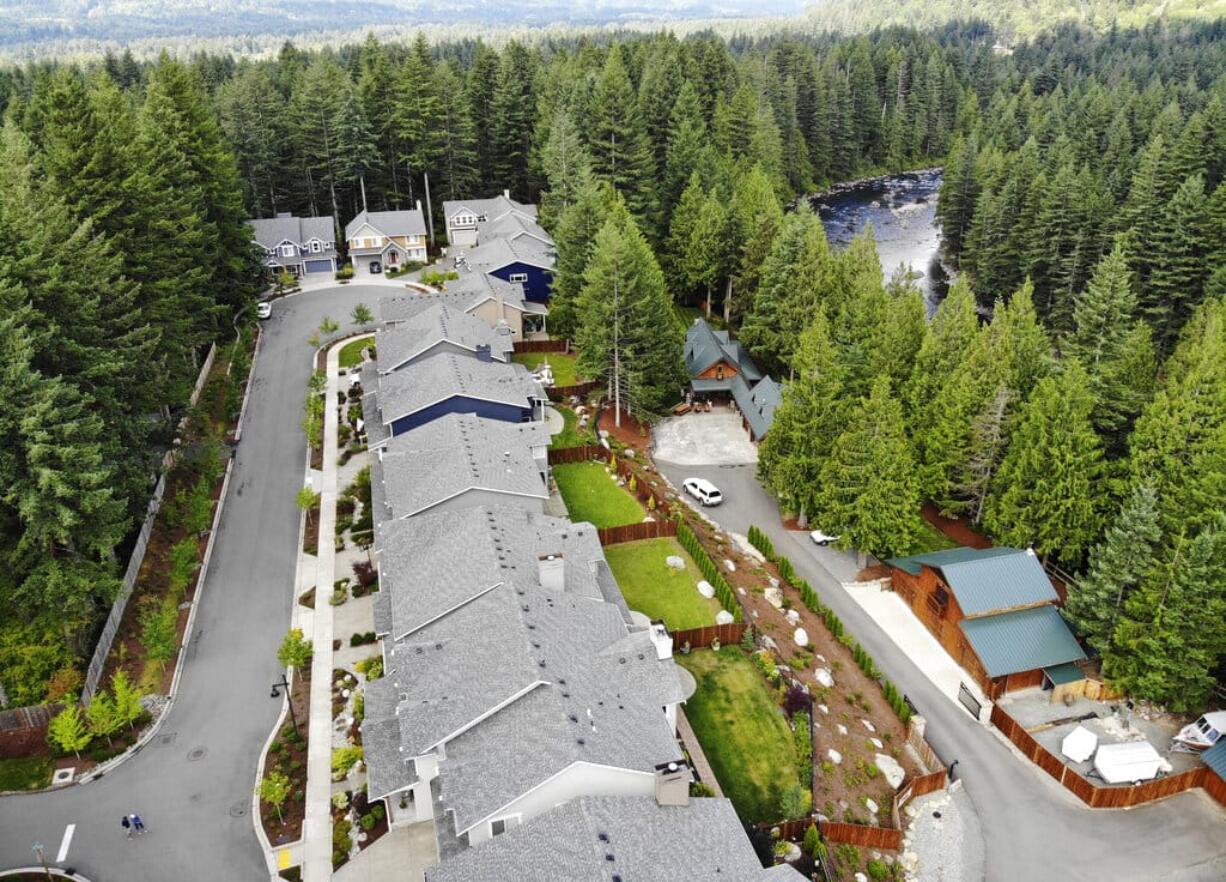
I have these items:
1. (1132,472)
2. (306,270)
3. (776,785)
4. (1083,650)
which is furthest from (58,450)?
(306,270)

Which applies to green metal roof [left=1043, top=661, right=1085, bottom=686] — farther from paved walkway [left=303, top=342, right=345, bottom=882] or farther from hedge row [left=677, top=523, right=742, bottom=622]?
paved walkway [left=303, top=342, right=345, bottom=882]

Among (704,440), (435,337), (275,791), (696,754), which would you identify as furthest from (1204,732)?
(435,337)

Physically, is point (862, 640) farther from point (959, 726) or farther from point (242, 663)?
point (242, 663)

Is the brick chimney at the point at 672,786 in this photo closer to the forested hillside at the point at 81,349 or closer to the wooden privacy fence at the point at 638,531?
the wooden privacy fence at the point at 638,531

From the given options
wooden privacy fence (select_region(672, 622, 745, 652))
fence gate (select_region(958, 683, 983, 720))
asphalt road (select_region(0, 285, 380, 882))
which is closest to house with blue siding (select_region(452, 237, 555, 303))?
asphalt road (select_region(0, 285, 380, 882))

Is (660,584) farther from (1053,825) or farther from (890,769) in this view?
(1053,825)

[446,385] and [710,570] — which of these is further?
[446,385]
